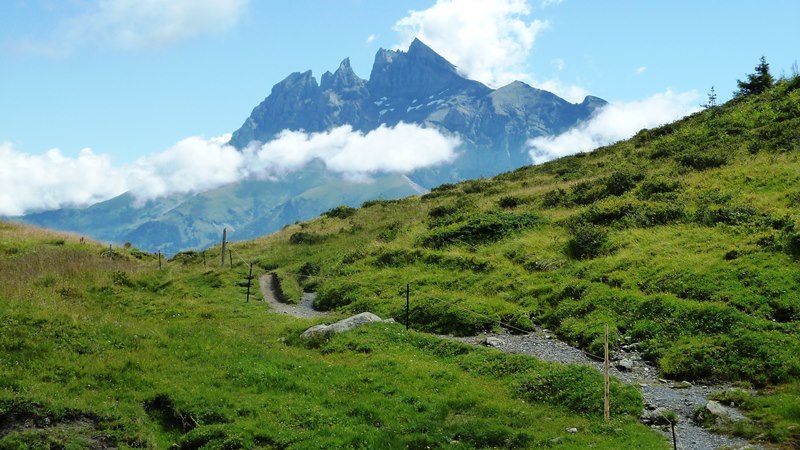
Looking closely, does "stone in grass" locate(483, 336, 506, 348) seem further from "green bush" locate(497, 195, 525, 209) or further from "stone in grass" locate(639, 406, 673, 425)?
"green bush" locate(497, 195, 525, 209)

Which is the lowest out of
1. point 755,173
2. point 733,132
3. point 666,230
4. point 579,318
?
point 579,318

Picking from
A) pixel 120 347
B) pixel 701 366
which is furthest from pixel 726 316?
pixel 120 347

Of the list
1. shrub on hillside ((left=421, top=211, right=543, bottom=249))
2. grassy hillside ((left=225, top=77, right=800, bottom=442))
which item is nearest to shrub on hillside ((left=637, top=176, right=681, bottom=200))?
grassy hillside ((left=225, top=77, right=800, bottom=442))

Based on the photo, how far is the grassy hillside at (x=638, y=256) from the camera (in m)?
24.8

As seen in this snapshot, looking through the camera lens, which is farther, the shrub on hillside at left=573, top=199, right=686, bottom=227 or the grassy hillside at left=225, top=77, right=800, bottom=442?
the shrub on hillside at left=573, top=199, right=686, bottom=227

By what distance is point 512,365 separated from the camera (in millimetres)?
24891

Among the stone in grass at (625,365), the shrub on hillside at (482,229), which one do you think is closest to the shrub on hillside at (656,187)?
the shrub on hillside at (482,229)

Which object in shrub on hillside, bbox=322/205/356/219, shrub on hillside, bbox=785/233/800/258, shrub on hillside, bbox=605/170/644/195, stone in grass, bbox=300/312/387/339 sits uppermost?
shrub on hillside, bbox=322/205/356/219

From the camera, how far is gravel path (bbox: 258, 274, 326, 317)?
133 ft

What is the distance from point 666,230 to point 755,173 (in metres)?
11.3

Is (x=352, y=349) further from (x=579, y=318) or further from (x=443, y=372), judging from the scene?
(x=579, y=318)

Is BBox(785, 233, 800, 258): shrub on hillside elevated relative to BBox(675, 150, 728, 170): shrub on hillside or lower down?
lower down

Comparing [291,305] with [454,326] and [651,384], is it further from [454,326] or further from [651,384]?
[651,384]

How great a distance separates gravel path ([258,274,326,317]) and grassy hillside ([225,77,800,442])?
1368 millimetres
